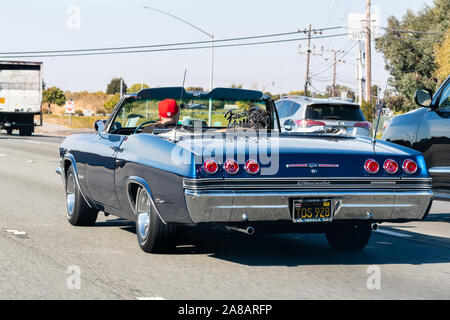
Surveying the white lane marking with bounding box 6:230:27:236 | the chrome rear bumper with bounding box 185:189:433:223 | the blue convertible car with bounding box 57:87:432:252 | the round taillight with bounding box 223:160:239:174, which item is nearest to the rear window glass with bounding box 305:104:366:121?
the white lane marking with bounding box 6:230:27:236

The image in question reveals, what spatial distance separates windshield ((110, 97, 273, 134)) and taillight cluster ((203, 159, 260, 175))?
160cm

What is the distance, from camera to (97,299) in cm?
553

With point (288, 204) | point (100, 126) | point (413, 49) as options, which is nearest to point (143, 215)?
point (288, 204)

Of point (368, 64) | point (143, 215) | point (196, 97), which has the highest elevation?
point (368, 64)

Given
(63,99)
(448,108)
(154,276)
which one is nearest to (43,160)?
(448,108)

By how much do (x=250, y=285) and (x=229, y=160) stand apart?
3.33 ft

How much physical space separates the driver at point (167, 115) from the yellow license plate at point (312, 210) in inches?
79.3

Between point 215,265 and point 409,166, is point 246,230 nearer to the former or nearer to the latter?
point 215,265

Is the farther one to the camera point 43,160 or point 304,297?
point 43,160

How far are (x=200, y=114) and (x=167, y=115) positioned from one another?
1.43 ft

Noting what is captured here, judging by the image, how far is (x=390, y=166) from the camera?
6820 millimetres

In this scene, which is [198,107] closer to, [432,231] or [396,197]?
[396,197]

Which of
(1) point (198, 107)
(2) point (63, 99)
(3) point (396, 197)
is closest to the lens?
(3) point (396, 197)
